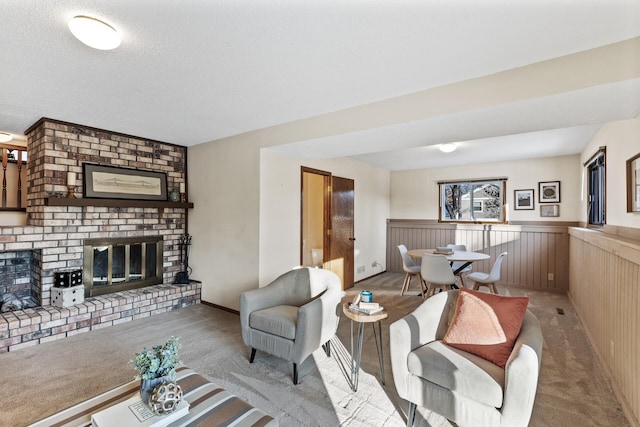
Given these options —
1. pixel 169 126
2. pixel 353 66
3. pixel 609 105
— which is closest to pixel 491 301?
pixel 609 105

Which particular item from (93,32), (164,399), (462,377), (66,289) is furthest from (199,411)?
(66,289)

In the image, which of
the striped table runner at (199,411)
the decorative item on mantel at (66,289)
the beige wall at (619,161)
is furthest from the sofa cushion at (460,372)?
the decorative item on mantel at (66,289)

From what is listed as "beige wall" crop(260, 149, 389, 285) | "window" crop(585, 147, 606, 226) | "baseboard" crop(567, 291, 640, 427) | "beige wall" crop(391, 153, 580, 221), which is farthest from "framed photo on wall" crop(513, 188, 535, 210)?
"beige wall" crop(260, 149, 389, 285)

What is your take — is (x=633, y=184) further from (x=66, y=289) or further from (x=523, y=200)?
(x=66, y=289)

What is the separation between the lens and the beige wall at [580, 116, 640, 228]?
245 cm

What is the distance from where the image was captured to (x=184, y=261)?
181 inches

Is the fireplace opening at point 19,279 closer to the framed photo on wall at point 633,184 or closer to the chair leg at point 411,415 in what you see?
the chair leg at point 411,415

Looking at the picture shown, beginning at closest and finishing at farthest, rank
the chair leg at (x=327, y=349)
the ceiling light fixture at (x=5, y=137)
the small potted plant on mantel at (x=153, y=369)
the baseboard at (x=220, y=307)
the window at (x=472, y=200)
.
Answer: the small potted plant on mantel at (x=153, y=369) → the chair leg at (x=327, y=349) → the ceiling light fixture at (x=5, y=137) → the baseboard at (x=220, y=307) → the window at (x=472, y=200)

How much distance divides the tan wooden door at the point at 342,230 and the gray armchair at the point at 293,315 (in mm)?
1953

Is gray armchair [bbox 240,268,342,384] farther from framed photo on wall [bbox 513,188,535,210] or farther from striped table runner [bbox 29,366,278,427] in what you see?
framed photo on wall [bbox 513,188,535,210]

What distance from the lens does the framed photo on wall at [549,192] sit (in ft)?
17.3

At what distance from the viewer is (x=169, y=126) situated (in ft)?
11.8

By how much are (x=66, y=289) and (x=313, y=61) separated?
3582 millimetres

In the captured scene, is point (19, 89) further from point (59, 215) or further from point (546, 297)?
point (546, 297)
